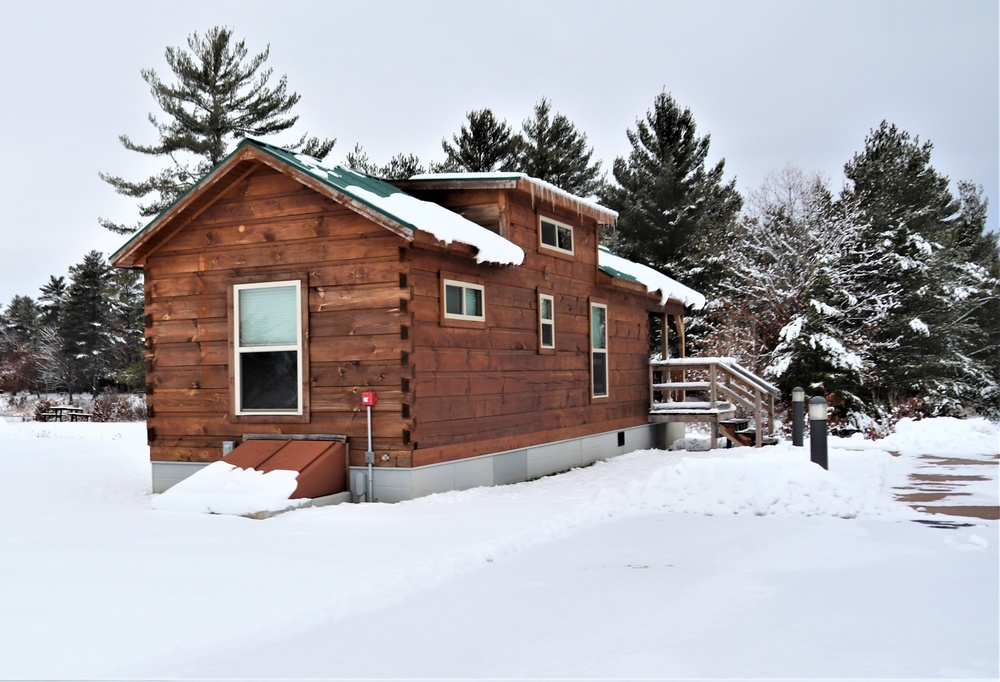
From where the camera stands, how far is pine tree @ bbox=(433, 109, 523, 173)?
120 ft

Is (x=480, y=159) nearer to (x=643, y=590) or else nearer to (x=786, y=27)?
(x=786, y=27)

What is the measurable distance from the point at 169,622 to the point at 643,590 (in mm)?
3214

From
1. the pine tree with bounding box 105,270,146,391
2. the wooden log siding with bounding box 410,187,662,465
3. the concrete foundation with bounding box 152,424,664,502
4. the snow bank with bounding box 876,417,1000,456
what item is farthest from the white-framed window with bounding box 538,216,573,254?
the pine tree with bounding box 105,270,146,391

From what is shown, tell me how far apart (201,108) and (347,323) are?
948 inches

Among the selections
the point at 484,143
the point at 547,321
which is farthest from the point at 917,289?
the point at 547,321

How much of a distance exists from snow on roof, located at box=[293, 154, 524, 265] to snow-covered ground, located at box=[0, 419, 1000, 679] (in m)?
3.14

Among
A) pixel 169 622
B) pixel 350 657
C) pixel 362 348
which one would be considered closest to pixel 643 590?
pixel 350 657

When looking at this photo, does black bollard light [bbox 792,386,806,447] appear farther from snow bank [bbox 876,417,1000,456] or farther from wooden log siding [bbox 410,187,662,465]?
wooden log siding [bbox 410,187,662,465]

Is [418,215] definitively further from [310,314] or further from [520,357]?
[520,357]

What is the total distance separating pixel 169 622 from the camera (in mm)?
5688

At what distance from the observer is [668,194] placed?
114 ft

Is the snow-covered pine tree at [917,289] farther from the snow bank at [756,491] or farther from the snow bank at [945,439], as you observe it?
the snow bank at [756,491]

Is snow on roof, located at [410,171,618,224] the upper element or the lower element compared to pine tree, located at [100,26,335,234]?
lower

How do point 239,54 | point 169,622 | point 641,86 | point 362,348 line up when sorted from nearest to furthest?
point 169,622
point 362,348
point 239,54
point 641,86
